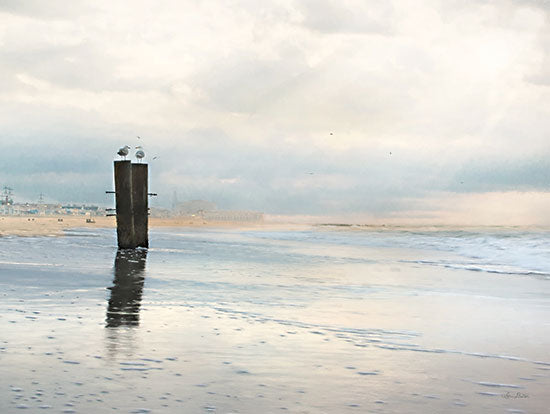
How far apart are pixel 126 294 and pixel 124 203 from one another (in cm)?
1108

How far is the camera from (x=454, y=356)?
210 inches

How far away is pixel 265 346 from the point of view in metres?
5.41

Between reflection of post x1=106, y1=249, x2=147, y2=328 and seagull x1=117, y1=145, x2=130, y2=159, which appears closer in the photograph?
reflection of post x1=106, y1=249, x2=147, y2=328

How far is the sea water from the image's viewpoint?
384cm

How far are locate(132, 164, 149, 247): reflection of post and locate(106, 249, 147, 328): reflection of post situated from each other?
4.84 m

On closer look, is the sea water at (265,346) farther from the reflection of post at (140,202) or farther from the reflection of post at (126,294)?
the reflection of post at (140,202)

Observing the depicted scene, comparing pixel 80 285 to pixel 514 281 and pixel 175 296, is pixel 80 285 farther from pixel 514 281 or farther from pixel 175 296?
pixel 514 281

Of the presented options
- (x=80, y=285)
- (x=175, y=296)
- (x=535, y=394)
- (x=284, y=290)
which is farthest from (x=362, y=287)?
(x=535, y=394)

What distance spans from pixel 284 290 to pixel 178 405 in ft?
20.3

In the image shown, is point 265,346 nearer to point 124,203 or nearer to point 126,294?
point 126,294
